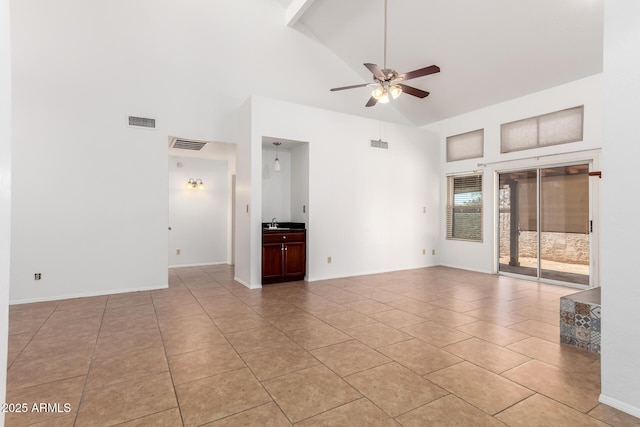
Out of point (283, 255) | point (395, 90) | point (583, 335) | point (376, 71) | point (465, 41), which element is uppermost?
point (465, 41)

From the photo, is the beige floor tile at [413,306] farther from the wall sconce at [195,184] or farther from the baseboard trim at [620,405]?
the wall sconce at [195,184]

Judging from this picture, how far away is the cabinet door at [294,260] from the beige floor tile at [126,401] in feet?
10.9

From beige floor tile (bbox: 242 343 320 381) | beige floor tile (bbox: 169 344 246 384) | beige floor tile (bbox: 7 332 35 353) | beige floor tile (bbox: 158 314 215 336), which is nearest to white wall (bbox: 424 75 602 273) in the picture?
beige floor tile (bbox: 242 343 320 381)

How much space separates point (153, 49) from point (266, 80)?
197cm

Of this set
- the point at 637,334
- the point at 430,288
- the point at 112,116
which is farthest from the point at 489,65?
the point at 112,116

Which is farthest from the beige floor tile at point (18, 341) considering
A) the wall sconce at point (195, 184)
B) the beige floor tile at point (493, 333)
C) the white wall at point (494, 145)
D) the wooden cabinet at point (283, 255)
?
the white wall at point (494, 145)

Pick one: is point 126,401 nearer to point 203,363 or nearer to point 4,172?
point 203,363

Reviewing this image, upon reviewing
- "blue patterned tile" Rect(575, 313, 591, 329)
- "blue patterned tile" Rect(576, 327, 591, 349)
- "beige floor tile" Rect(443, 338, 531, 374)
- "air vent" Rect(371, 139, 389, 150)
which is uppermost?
"air vent" Rect(371, 139, 389, 150)

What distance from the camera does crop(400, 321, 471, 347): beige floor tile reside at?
3.16 metres

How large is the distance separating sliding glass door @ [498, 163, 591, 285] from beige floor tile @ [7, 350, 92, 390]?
22.5 ft

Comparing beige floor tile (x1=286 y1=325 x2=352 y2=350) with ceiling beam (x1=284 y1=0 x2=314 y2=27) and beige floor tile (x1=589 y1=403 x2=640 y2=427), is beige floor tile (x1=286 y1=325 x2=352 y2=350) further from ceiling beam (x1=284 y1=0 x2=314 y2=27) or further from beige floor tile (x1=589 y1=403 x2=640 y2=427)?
ceiling beam (x1=284 y1=0 x2=314 y2=27)

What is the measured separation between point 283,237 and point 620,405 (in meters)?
4.50

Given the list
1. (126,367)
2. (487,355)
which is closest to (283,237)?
(126,367)

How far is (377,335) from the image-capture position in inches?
131
